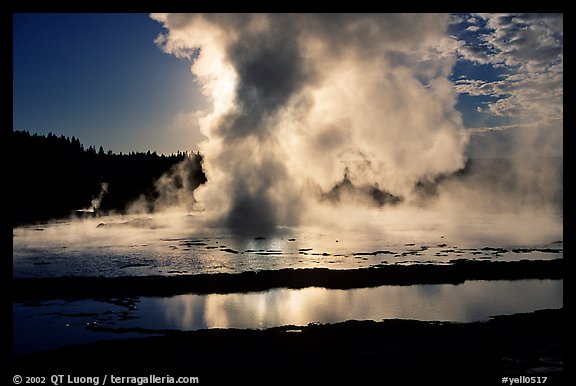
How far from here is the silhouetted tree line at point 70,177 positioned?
6361 cm

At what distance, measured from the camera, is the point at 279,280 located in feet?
66.8

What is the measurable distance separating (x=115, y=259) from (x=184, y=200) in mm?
51330

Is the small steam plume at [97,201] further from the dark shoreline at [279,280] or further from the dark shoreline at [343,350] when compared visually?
the dark shoreline at [343,350]

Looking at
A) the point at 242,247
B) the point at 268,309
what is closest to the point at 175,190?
the point at 242,247

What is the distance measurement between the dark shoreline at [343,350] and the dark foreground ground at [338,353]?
0.07 ft

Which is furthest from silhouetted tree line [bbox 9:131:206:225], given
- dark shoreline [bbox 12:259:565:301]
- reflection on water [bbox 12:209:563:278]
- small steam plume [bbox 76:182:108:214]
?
dark shoreline [bbox 12:259:565:301]

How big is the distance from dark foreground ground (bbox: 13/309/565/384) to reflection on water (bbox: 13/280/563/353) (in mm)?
1439

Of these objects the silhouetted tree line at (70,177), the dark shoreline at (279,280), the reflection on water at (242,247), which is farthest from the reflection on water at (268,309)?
the silhouetted tree line at (70,177)

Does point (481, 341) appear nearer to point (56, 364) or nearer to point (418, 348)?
point (418, 348)

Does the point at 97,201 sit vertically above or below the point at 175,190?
below

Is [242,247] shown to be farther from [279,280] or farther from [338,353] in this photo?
[338,353]

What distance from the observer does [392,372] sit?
394 inches

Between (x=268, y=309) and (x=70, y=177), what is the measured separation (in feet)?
245

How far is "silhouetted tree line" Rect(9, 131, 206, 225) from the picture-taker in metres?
63.6
